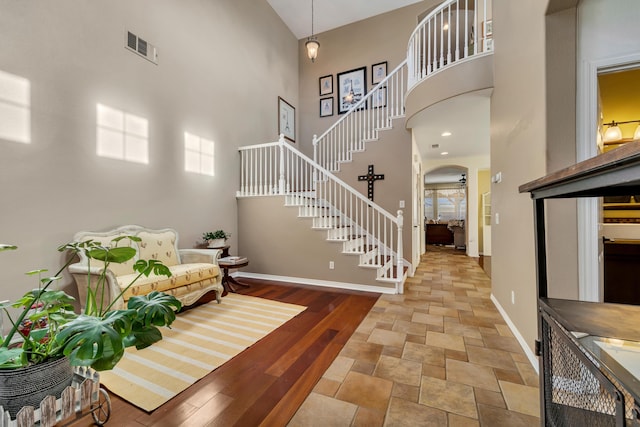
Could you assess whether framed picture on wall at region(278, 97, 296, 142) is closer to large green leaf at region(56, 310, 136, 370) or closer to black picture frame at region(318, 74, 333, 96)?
black picture frame at region(318, 74, 333, 96)

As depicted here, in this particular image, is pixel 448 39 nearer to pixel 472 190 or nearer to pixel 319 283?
pixel 319 283

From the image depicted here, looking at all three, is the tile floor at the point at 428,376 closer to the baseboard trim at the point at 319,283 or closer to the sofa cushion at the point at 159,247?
the baseboard trim at the point at 319,283

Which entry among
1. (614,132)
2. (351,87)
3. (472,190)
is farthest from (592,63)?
(472,190)

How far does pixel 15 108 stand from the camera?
99.0 inches

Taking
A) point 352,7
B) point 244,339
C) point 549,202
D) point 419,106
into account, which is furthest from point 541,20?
point 352,7

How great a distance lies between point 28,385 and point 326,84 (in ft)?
24.5

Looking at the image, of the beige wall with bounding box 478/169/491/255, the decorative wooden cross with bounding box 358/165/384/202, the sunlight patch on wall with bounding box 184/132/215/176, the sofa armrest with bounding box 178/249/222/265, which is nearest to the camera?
the sofa armrest with bounding box 178/249/222/265

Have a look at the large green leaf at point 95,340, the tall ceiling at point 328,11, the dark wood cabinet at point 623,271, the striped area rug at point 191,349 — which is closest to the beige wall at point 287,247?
the striped area rug at point 191,349

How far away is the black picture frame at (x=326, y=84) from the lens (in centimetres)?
710

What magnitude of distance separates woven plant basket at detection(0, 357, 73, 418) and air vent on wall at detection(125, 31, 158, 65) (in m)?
3.74

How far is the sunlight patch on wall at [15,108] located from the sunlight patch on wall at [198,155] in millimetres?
1760

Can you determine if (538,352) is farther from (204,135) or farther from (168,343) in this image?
(204,135)

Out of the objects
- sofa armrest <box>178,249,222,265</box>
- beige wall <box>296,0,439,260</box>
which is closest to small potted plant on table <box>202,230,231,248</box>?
sofa armrest <box>178,249,222,265</box>

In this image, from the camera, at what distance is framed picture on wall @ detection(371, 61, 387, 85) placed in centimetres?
646
